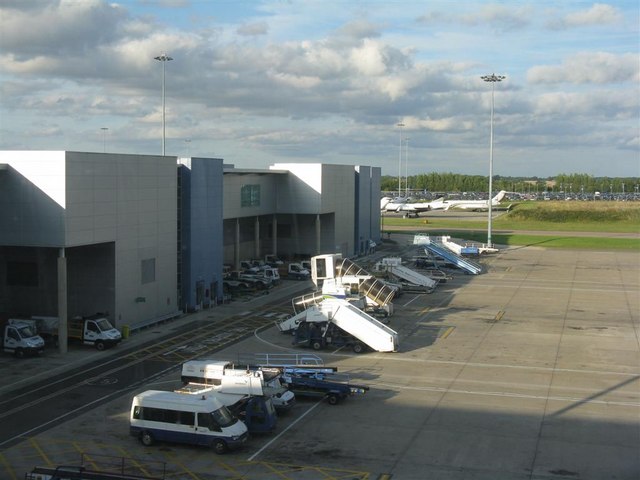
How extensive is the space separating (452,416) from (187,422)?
35.3 feet

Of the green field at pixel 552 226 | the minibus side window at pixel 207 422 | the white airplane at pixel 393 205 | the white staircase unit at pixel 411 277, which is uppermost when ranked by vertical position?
the white airplane at pixel 393 205

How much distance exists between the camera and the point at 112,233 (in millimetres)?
45844

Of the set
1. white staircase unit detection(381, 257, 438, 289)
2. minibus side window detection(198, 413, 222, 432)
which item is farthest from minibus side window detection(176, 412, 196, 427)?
white staircase unit detection(381, 257, 438, 289)

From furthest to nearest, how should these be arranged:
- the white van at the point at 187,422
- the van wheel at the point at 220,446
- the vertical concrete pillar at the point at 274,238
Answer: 1. the vertical concrete pillar at the point at 274,238
2. the white van at the point at 187,422
3. the van wheel at the point at 220,446

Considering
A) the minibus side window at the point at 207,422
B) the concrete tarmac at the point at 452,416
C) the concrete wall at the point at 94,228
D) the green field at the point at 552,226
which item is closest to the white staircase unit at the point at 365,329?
the concrete tarmac at the point at 452,416

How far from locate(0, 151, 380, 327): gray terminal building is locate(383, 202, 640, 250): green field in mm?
61298

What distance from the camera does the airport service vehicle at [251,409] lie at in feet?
91.3

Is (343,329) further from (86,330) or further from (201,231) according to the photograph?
(201,231)

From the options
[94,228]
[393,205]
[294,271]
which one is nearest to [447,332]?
[94,228]

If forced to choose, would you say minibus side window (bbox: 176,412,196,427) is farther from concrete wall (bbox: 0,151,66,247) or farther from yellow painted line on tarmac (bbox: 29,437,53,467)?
A: concrete wall (bbox: 0,151,66,247)

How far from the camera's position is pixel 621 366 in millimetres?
39812

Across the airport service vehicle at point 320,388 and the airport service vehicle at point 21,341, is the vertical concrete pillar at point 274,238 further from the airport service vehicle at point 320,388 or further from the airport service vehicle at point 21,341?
the airport service vehicle at point 320,388

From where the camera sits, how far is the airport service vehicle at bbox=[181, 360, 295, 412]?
30172 millimetres

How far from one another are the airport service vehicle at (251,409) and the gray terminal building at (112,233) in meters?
16.5
